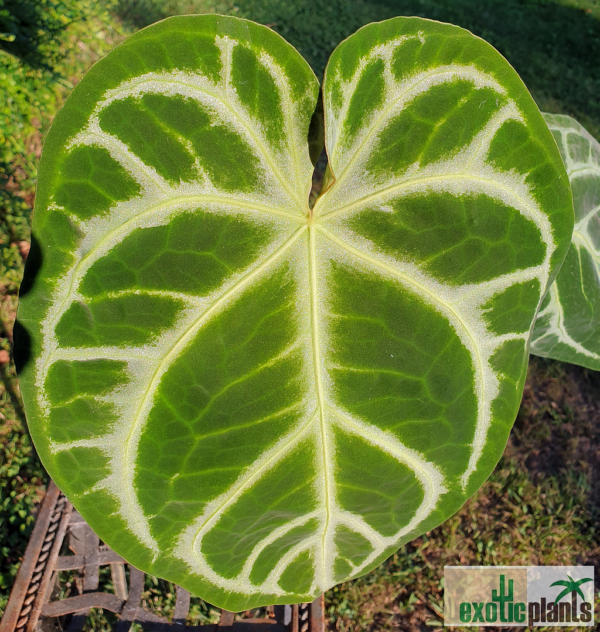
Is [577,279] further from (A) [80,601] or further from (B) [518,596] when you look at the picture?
(A) [80,601]

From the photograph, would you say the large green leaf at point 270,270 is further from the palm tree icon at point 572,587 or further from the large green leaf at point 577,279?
the palm tree icon at point 572,587

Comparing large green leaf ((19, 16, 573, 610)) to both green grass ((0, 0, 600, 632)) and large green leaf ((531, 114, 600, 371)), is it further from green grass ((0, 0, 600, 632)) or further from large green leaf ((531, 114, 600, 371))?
green grass ((0, 0, 600, 632))

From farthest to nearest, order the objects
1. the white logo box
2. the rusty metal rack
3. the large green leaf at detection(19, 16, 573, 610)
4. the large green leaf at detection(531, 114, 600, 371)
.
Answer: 1. the white logo box
2. the rusty metal rack
3. the large green leaf at detection(531, 114, 600, 371)
4. the large green leaf at detection(19, 16, 573, 610)

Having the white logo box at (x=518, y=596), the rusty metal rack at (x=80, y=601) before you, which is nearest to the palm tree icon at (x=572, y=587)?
the white logo box at (x=518, y=596)

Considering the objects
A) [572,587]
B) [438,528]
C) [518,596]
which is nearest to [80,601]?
[438,528]

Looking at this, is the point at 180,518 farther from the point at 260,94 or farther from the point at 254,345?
the point at 260,94

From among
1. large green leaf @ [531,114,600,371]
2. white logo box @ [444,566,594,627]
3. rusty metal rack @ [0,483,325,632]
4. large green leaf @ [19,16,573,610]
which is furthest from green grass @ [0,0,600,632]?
large green leaf @ [19,16,573,610]

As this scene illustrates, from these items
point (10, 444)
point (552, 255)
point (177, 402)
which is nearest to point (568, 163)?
Answer: point (552, 255)
